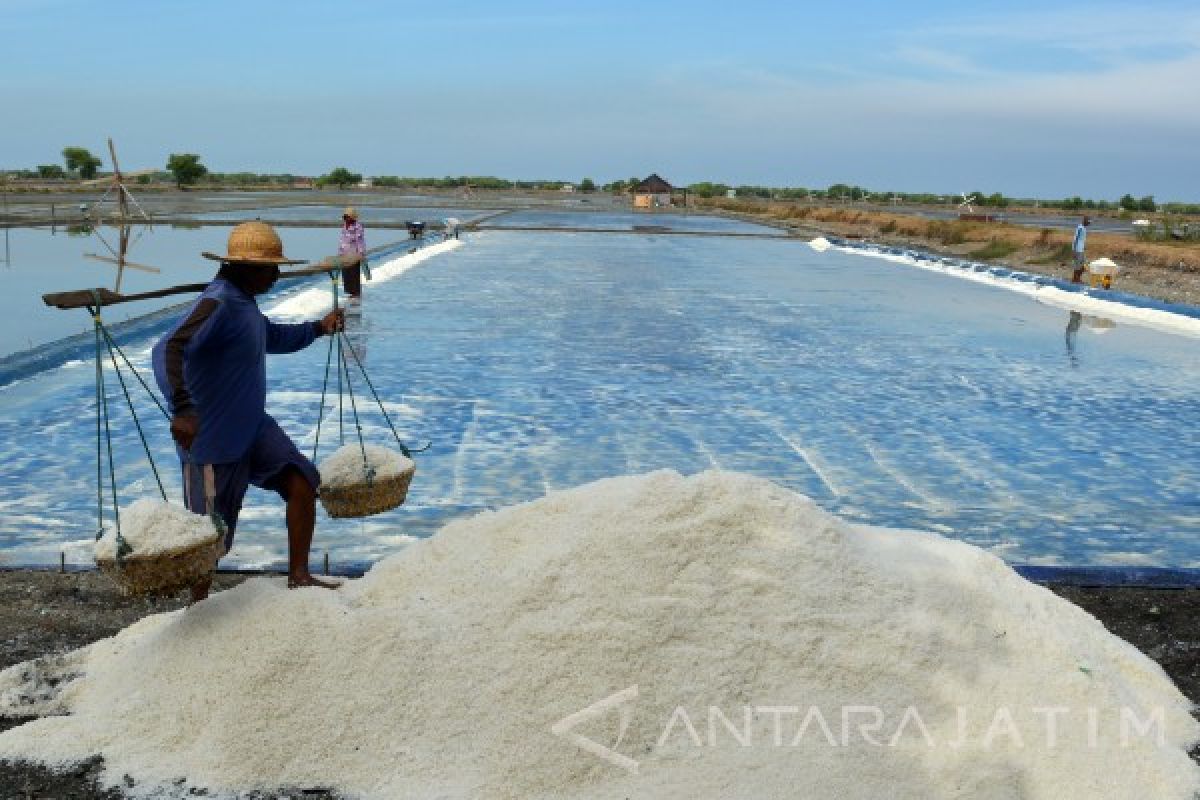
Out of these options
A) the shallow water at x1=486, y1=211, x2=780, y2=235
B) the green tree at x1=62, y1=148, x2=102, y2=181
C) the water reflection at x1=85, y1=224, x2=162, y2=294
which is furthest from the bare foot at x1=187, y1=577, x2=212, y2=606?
the green tree at x1=62, y1=148, x2=102, y2=181

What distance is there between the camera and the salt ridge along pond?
5.64 metres

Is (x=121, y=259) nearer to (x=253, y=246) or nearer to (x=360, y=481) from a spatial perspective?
(x=360, y=481)

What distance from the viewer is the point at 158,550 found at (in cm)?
304

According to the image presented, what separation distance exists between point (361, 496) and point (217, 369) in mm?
728

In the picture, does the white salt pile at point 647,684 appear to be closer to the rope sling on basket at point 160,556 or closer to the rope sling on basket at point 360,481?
the rope sling on basket at point 160,556

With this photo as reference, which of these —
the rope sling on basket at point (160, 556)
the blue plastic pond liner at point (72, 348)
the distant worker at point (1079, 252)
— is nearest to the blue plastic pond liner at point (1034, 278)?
the distant worker at point (1079, 252)

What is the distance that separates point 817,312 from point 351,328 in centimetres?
617

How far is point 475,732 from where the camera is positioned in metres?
2.93

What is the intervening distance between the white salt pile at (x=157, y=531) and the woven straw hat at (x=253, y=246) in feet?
2.39

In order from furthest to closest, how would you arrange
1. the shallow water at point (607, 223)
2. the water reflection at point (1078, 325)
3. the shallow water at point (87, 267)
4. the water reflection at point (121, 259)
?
1. the shallow water at point (607, 223)
2. the water reflection at point (1078, 325)
3. the shallow water at point (87, 267)
4. the water reflection at point (121, 259)

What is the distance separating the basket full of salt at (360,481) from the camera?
3861 millimetres

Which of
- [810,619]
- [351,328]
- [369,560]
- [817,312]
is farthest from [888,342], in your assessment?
[810,619]

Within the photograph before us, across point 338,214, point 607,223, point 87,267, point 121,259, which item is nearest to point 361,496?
point 121,259

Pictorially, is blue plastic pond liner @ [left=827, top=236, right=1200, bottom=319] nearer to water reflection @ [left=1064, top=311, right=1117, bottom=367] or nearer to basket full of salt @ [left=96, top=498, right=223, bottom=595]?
water reflection @ [left=1064, top=311, right=1117, bottom=367]
